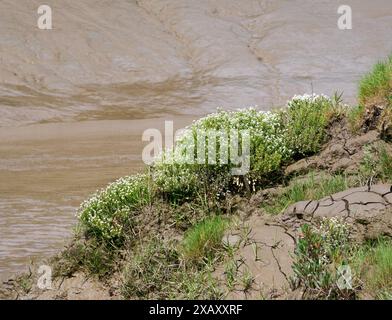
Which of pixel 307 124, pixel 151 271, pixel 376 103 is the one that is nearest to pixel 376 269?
pixel 151 271

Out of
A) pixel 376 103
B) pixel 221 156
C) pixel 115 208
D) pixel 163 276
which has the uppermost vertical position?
pixel 376 103

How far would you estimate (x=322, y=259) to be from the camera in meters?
5.33

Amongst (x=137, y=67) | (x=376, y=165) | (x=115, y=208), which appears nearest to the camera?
(x=376, y=165)

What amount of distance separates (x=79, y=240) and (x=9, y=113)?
54.5ft

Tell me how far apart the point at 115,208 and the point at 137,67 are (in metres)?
23.2

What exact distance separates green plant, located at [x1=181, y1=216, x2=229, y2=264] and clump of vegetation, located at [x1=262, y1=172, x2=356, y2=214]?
0.76 metres

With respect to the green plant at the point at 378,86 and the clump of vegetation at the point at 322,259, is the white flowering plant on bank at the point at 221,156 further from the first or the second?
the clump of vegetation at the point at 322,259

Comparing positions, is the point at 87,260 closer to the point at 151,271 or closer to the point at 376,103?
the point at 151,271

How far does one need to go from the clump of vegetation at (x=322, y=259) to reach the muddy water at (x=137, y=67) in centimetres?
772

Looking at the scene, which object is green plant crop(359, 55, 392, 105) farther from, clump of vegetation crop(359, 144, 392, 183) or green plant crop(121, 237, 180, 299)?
green plant crop(121, 237, 180, 299)

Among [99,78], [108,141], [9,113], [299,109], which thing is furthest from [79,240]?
[99,78]

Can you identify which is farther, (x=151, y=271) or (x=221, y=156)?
(x=221, y=156)
